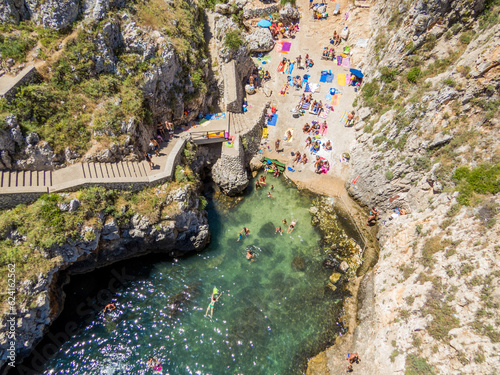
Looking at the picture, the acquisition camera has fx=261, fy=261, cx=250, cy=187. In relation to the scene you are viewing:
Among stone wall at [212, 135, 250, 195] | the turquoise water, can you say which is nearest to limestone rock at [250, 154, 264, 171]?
stone wall at [212, 135, 250, 195]

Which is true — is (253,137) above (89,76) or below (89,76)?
below

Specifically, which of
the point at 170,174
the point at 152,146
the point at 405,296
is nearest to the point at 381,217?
the point at 405,296

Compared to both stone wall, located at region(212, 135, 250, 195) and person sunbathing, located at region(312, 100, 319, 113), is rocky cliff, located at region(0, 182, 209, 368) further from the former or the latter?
person sunbathing, located at region(312, 100, 319, 113)

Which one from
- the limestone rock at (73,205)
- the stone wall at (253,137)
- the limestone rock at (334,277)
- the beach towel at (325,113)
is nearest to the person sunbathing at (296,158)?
the stone wall at (253,137)

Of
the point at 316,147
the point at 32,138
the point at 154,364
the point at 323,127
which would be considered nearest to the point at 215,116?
the point at 316,147

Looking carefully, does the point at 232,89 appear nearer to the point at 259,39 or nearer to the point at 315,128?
the point at 259,39
